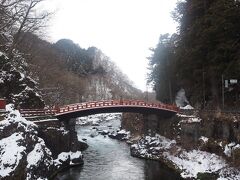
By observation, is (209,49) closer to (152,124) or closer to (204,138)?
(204,138)

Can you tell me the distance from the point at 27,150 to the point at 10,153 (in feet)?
8.50

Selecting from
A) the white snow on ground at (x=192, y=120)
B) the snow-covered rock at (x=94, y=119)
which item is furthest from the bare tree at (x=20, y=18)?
the snow-covered rock at (x=94, y=119)

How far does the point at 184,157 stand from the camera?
125 feet

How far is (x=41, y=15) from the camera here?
1388 inches

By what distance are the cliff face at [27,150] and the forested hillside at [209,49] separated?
17340mm

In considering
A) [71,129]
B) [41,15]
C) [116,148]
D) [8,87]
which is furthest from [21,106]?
[116,148]

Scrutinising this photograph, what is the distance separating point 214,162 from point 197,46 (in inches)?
484

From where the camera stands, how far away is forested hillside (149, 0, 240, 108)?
34281 mm

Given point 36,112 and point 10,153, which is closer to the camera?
point 10,153

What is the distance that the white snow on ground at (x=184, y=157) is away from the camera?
31417 mm

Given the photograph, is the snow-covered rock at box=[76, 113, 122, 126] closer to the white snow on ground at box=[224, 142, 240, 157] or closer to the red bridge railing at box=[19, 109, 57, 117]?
the red bridge railing at box=[19, 109, 57, 117]

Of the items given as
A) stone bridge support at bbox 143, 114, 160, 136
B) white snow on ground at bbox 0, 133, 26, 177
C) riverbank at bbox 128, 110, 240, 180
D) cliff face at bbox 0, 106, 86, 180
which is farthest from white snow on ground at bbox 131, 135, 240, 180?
white snow on ground at bbox 0, 133, 26, 177

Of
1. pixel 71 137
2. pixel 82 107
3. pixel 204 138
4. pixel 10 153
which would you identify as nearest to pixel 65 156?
pixel 71 137

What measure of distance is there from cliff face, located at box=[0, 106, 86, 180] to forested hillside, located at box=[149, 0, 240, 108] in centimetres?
1734
